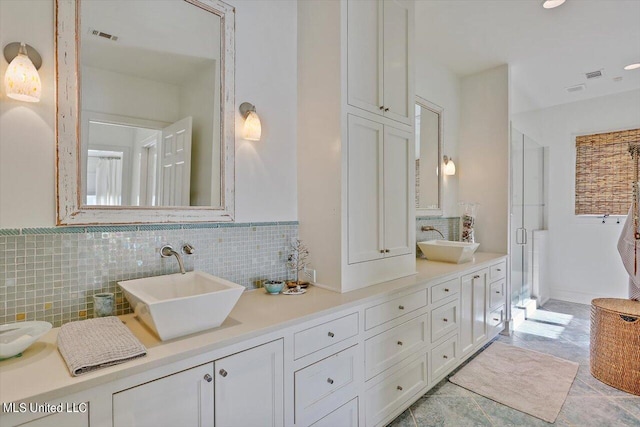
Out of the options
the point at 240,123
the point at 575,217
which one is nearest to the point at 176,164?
the point at 240,123

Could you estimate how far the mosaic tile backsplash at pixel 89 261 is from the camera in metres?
1.26

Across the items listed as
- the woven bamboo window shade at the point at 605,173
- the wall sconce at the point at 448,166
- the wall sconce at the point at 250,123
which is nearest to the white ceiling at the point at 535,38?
the woven bamboo window shade at the point at 605,173

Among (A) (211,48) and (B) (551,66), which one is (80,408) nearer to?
(A) (211,48)

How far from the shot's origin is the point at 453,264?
9.18 feet

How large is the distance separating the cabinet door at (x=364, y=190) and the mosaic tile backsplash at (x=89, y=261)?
646 mm

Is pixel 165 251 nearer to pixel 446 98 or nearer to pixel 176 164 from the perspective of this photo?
pixel 176 164

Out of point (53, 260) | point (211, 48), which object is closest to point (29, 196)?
point (53, 260)

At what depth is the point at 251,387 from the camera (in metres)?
1.28

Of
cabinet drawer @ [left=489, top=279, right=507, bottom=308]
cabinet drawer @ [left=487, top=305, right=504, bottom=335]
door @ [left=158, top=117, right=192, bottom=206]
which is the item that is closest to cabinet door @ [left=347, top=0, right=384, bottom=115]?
door @ [left=158, top=117, right=192, bottom=206]

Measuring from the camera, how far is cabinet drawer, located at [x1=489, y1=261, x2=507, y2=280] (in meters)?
3.06

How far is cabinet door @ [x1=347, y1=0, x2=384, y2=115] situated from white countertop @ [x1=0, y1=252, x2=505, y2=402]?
3.82ft

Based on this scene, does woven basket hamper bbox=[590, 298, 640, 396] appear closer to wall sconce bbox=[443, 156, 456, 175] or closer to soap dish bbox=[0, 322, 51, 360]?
wall sconce bbox=[443, 156, 456, 175]

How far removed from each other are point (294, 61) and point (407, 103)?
85 centimetres

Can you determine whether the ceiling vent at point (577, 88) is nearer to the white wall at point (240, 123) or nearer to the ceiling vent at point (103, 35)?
the white wall at point (240, 123)
